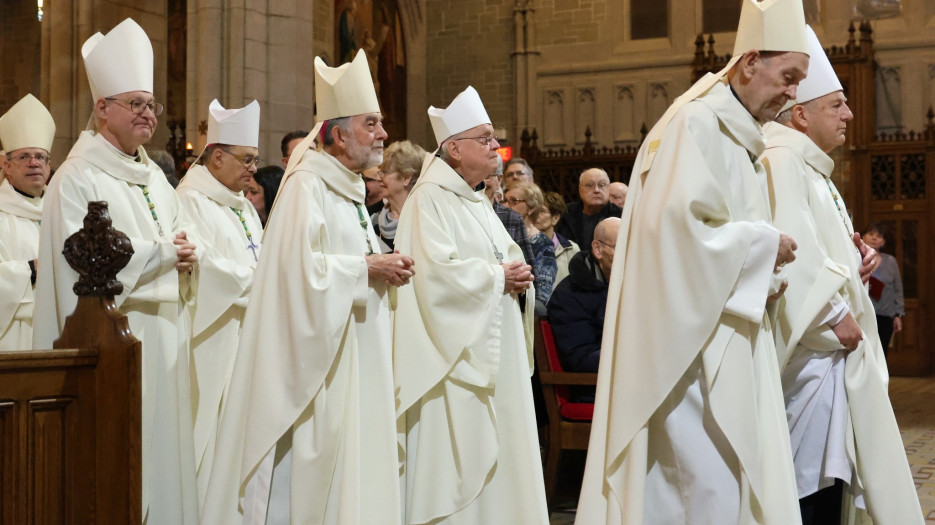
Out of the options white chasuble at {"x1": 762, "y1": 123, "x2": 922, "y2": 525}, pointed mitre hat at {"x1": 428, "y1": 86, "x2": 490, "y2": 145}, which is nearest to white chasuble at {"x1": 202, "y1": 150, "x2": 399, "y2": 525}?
pointed mitre hat at {"x1": 428, "y1": 86, "x2": 490, "y2": 145}

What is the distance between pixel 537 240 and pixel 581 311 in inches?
29.9

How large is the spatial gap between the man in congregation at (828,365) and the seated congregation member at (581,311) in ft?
6.05

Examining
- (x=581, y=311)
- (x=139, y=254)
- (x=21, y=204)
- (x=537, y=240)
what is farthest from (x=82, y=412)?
(x=537, y=240)

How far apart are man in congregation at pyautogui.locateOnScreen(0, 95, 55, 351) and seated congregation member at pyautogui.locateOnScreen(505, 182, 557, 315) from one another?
8.73 feet

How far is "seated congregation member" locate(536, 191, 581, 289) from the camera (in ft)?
23.4

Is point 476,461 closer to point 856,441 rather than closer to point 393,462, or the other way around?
point 393,462

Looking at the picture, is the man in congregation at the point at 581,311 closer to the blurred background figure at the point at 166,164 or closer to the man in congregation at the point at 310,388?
the man in congregation at the point at 310,388

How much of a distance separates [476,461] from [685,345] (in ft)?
5.30

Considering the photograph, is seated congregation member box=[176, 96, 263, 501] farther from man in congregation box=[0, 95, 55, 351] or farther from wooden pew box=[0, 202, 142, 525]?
wooden pew box=[0, 202, 142, 525]

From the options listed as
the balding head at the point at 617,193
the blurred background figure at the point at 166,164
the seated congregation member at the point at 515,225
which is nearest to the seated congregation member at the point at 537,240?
the seated congregation member at the point at 515,225

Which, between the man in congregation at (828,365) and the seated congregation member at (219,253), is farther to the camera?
the seated congregation member at (219,253)

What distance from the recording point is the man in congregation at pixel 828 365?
3809 mm

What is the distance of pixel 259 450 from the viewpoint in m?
3.89

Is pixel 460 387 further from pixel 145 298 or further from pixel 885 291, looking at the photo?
pixel 885 291
